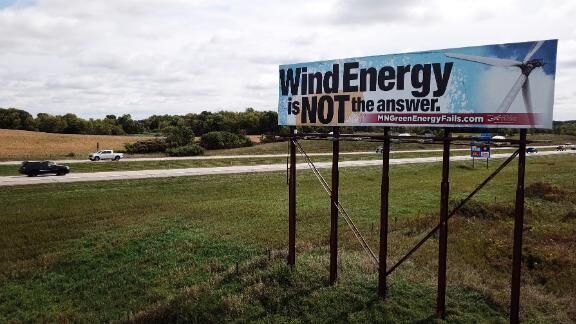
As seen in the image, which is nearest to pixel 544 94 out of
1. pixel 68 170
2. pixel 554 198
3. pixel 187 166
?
pixel 554 198

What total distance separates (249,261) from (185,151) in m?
52.2

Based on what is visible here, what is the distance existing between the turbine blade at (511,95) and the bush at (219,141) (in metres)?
68.7

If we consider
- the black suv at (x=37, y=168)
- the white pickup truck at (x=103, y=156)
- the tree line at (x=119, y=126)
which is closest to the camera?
the black suv at (x=37, y=168)

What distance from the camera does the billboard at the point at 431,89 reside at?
8391 mm

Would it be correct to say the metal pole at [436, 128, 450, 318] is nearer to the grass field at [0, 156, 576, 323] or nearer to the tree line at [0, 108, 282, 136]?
the grass field at [0, 156, 576, 323]

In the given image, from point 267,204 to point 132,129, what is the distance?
4422 inches

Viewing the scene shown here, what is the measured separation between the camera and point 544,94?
27.0 feet

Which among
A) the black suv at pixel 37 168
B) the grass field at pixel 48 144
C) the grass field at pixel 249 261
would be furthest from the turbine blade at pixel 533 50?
the grass field at pixel 48 144

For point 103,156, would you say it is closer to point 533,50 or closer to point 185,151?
point 185,151

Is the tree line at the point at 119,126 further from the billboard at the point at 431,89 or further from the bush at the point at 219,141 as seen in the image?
the billboard at the point at 431,89

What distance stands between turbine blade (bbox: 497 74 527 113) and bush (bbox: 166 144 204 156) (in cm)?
5803

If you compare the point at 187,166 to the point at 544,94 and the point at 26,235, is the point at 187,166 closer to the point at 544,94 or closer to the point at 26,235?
the point at 26,235

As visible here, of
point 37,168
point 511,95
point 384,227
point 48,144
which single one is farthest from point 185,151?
point 511,95

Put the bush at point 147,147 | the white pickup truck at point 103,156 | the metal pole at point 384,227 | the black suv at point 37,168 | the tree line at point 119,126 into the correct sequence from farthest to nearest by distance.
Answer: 1. the tree line at point 119,126
2. the bush at point 147,147
3. the white pickup truck at point 103,156
4. the black suv at point 37,168
5. the metal pole at point 384,227
